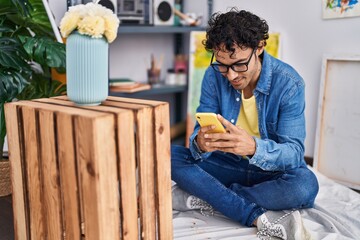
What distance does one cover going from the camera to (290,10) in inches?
88.0

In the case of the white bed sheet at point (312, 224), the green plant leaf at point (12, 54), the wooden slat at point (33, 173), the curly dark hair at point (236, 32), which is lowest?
the white bed sheet at point (312, 224)

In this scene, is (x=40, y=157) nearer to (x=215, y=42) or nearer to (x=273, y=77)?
(x=215, y=42)

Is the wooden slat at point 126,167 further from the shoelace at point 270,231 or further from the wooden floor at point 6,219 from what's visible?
the wooden floor at point 6,219

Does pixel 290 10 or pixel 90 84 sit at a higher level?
pixel 290 10

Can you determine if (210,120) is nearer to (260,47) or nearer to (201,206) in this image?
(260,47)

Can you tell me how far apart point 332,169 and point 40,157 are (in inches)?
60.2

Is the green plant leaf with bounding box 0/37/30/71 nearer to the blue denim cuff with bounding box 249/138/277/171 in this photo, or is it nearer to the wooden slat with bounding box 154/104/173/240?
the wooden slat with bounding box 154/104/173/240

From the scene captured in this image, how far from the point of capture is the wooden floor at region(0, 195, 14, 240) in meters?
1.49

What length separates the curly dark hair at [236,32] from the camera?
1349 millimetres

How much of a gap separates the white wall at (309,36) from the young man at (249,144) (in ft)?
2.30

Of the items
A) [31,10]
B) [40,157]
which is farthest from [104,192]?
[31,10]

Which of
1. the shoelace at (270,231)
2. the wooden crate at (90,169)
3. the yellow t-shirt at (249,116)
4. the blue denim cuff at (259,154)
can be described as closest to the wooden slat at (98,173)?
the wooden crate at (90,169)

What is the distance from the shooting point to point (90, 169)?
94 centimetres

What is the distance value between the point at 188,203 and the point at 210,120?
1.76 feet
